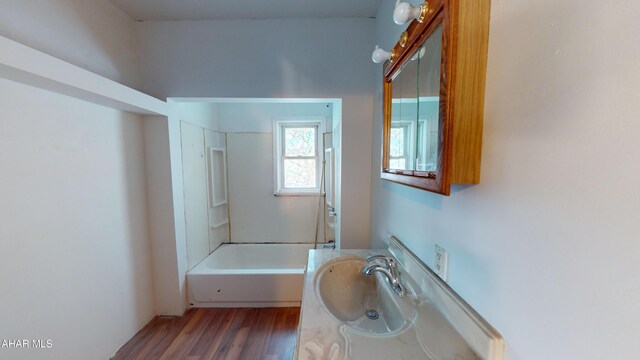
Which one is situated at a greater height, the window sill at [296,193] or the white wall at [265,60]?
the white wall at [265,60]

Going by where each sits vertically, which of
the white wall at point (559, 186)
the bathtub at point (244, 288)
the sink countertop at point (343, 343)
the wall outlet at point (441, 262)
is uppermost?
the white wall at point (559, 186)

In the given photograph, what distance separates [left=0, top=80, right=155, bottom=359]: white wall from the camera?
101cm

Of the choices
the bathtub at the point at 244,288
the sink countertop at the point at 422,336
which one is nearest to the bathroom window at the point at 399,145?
the sink countertop at the point at 422,336

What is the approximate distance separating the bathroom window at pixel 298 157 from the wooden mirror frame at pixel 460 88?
236 cm

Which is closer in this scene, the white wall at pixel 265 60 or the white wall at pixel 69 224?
the white wall at pixel 69 224

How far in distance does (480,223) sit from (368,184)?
1218mm

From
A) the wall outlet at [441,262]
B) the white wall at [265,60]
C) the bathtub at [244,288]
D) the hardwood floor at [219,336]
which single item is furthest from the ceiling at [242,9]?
the hardwood floor at [219,336]

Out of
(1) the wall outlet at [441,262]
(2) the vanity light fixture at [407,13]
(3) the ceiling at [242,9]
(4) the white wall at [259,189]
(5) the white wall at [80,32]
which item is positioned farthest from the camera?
(4) the white wall at [259,189]

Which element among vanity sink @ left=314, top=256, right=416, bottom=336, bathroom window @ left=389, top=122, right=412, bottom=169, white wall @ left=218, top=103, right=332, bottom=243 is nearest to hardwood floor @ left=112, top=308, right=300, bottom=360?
vanity sink @ left=314, top=256, right=416, bottom=336

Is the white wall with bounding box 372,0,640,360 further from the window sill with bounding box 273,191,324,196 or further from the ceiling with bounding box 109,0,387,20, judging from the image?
the window sill with bounding box 273,191,324,196

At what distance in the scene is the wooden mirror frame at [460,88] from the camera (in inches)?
22.8

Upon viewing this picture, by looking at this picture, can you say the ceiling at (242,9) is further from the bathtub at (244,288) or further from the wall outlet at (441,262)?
the bathtub at (244,288)

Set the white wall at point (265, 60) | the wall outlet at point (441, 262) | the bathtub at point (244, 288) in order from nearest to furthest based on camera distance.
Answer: the wall outlet at point (441, 262), the white wall at point (265, 60), the bathtub at point (244, 288)

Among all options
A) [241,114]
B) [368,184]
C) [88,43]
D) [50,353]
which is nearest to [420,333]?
[368,184]
